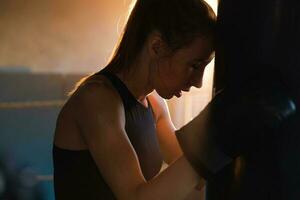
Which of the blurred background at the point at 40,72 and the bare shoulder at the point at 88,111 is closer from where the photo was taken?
the bare shoulder at the point at 88,111

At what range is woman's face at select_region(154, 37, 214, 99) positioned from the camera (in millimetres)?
773

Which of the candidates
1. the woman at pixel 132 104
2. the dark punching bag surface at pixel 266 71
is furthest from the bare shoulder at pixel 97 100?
the dark punching bag surface at pixel 266 71

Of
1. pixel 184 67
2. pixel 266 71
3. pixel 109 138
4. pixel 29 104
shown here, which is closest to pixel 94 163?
pixel 109 138

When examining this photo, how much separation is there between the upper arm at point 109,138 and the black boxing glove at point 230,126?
0.11 m

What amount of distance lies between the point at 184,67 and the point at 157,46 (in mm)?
63

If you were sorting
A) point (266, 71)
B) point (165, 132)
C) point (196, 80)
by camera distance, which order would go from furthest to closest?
point (165, 132) < point (196, 80) < point (266, 71)

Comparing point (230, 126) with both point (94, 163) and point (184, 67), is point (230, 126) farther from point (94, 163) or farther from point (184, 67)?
point (94, 163)

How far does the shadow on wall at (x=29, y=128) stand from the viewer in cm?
188

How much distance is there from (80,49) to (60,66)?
0.41ft

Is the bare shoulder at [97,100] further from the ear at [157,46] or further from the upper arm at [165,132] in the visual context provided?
the upper arm at [165,132]

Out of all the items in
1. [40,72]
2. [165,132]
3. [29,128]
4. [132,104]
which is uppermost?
[132,104]

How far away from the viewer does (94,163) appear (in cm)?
81

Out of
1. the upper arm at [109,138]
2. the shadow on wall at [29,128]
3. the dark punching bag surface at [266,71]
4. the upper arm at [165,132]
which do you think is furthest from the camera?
the shadow on wall at [29,128]

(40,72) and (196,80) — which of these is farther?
(40,72)
